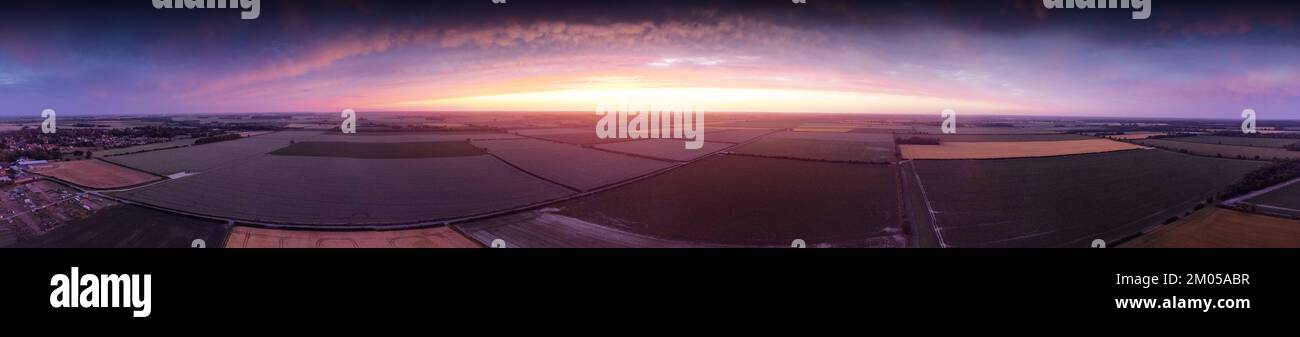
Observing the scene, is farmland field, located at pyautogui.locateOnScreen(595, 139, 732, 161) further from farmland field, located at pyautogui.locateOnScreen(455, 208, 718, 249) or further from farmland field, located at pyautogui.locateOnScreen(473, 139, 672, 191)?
farmland field, located at pyautogui.locateOnScreen(455, 208, 718, 249)

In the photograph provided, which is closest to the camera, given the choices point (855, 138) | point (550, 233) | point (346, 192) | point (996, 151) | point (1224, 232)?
point (1224, 232)

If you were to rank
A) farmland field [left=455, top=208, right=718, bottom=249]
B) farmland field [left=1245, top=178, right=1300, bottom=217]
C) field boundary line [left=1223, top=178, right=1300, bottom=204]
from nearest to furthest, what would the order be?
1. farmland field [left=455, top=208, right=718, bottom=249]
2. farmland field [left=1245, top=178, right=1300, bottom=217]
3. field boundary line [left=1223, top=178, right=1300, bottom=204]

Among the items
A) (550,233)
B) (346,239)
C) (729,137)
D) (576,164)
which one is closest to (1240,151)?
(729,137)

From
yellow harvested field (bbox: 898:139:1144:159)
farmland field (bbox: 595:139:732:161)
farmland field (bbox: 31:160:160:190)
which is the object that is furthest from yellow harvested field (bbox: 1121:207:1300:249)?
farmland field (bbox: 31:160:160:190)

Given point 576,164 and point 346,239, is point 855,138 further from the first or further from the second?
point 346,239

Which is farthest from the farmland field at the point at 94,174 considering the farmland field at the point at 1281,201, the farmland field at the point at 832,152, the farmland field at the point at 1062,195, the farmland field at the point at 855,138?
the farmland field at the point at 855,138
